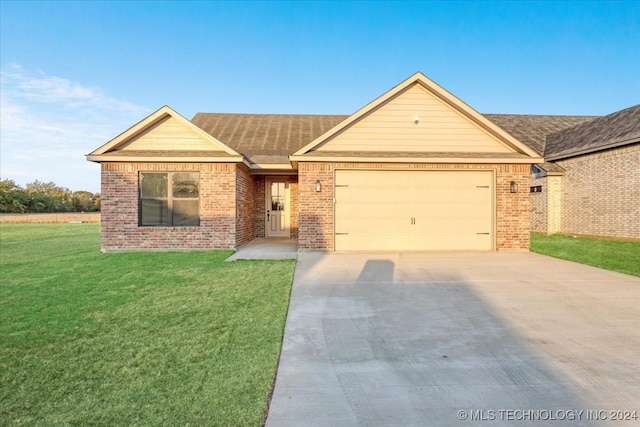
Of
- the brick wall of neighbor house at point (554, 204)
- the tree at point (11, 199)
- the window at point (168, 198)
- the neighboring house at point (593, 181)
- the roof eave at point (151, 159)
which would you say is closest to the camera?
the roof eave at point (151, 159)

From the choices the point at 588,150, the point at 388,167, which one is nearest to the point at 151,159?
the point at 388,167

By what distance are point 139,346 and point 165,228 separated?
7252mm

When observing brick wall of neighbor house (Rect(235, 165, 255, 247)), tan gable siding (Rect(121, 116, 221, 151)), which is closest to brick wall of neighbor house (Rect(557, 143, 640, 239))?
brick wall of neighbor house (Rect(235, 165, 255, 247))

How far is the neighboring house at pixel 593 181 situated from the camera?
44.4 feet

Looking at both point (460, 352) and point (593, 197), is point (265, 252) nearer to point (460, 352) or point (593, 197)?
point (460, 352)

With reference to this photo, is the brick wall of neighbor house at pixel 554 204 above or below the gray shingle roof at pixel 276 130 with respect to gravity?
below

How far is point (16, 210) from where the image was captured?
48.8 m

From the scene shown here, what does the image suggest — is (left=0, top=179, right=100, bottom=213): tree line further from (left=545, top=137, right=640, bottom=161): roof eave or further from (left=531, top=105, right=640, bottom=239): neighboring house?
(left=545, top=137, right=640, bottom=161): roof eave

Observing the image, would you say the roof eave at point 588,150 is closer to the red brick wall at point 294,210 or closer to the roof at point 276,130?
the roof at point 276,130

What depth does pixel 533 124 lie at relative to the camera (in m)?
21.8

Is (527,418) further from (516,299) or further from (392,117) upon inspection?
(392,117)

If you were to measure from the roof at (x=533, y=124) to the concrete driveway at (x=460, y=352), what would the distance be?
50.3ft

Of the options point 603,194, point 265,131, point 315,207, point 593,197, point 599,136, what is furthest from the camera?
point 265,131

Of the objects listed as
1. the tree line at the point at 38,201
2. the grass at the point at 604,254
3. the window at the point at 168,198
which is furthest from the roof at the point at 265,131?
the tree line at the point at 38,201
